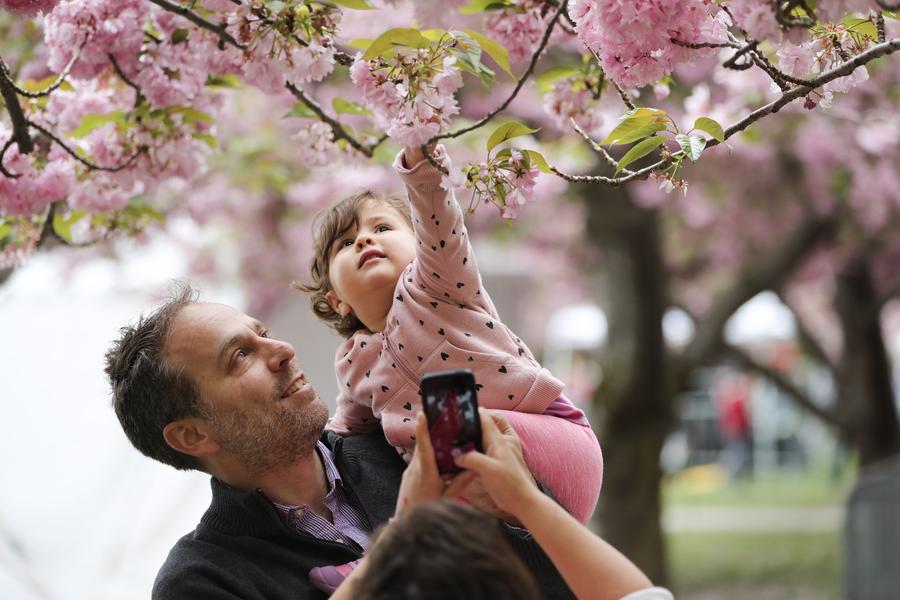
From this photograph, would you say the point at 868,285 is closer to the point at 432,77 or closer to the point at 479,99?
the point at 479,99

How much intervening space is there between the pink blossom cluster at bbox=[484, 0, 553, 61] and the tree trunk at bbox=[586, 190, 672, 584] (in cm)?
440

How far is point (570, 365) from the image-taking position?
61.6ft

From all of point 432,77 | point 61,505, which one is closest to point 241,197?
point 61,505

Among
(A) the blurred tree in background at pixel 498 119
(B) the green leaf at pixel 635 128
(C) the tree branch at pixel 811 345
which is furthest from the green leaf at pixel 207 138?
(C) the tree branch at pixel 811 345

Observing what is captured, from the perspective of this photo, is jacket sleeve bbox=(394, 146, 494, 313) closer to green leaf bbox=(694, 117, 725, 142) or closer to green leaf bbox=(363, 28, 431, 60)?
green leaf bbox=(363, 28, 431, 60)

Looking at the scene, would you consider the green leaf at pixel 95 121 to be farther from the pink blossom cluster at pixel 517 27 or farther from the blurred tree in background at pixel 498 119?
the pink blossom cluster at pixel 517 27

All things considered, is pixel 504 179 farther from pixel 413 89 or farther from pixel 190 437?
pixel 190 437

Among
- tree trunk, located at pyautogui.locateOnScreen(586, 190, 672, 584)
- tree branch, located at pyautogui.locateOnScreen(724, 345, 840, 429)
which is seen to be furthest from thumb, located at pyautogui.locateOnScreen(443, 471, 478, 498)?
tree branch, located at pyautogui.locateOnScreen(724, 345, 840, 429)

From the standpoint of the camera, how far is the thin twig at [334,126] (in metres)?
2.34

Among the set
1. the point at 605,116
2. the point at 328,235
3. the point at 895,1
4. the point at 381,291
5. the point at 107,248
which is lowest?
the point at 381,291

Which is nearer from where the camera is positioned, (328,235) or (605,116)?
(328,235)

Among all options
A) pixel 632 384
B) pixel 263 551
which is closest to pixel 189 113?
pixel 263 551

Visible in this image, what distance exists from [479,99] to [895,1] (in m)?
5.16

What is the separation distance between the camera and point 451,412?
160 centimetres
